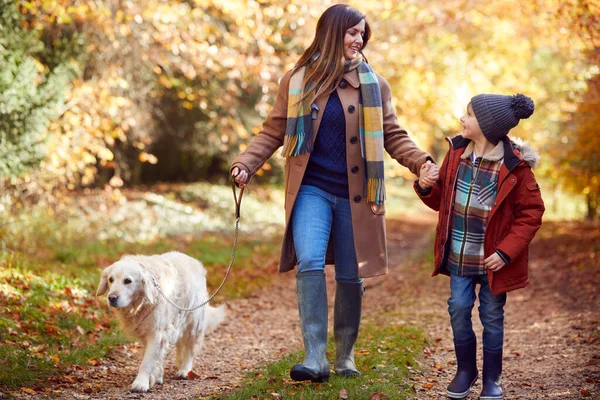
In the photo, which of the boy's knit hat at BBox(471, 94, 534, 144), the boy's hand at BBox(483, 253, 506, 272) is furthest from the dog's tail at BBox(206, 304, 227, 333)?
the boy's knit hat at BBox(471, 94, 534, 144)

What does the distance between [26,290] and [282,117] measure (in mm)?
3634

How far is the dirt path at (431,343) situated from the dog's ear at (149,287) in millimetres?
638

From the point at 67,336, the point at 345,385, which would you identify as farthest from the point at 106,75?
the point at 345,385

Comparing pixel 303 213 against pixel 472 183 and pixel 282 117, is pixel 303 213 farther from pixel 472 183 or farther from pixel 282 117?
pixel 472 183

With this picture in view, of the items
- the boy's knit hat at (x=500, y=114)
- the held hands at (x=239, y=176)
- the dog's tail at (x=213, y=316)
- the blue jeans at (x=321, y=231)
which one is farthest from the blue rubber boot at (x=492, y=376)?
the dog's tail at (x=213, y=316)

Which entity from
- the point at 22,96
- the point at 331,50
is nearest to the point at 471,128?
the point at 331,50

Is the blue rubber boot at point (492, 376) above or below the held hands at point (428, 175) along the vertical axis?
below

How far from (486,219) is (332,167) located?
103 cm

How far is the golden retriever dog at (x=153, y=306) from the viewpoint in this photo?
4844 mm

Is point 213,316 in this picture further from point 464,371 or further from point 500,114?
point 500,114

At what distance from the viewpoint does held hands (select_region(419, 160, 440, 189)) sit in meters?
4.41

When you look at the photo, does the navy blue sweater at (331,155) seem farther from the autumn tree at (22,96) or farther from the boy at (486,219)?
the autumn tree at (22,96)

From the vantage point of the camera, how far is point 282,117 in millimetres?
4805

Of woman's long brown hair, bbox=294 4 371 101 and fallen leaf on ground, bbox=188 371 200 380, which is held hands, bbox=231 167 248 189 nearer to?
woman's long brown hair, bbox=294 4 371 101
